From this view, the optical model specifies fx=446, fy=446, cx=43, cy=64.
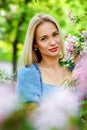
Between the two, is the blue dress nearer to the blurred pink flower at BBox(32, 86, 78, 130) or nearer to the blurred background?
the blurred pink flower at BBox(32, 86, 78, 130)

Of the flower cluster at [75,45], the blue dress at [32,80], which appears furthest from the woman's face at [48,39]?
the flower cluster at [75,45]

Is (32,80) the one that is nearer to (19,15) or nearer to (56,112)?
(56,112)

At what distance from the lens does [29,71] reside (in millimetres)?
2951

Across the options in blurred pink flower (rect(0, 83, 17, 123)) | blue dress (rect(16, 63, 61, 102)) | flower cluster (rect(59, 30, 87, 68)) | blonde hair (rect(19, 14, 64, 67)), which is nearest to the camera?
blurred pink flower (rect(0, 83, 17, 123))

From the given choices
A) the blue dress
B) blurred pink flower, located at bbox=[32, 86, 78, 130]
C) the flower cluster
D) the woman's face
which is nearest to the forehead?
the woman's face

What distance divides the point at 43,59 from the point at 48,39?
322 mm

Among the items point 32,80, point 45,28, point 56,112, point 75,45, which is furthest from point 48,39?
point 56,112

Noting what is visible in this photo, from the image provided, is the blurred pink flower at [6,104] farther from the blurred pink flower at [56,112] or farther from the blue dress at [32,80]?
the blue dress at [32,80]

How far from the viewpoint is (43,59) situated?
3145 mm

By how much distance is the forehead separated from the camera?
2.89m

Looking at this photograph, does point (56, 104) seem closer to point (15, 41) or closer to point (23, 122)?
point (23, 122)

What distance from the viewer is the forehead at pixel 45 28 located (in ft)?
9.48

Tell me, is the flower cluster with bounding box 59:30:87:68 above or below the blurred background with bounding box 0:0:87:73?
above

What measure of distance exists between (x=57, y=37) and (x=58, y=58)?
0.86 ft
